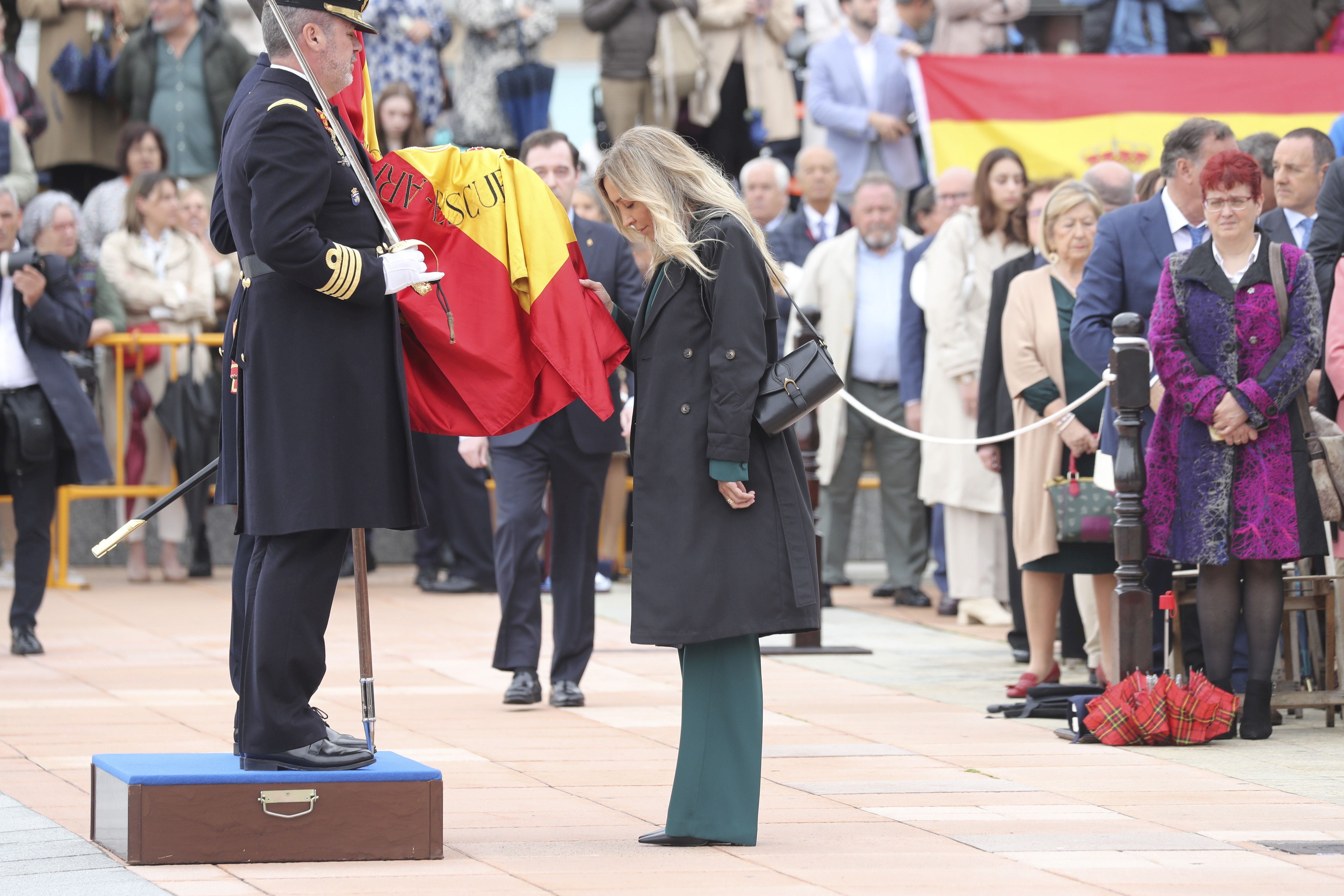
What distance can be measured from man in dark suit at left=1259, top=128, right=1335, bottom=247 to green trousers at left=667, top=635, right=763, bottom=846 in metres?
3.84

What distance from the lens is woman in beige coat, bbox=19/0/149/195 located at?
12.8 metres

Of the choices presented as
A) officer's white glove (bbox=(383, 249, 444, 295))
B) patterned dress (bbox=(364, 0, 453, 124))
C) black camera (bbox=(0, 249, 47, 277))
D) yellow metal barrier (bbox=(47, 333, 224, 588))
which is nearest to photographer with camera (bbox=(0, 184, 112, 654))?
black camera (bbox=(0, 249, 47, 277))

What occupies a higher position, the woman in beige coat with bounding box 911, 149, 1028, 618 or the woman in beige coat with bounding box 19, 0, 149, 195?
the woman in beige coat with bounding box 19, 0, 149, 195

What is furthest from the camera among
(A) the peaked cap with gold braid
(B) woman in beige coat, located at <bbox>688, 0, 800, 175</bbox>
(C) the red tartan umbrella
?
(B) woman in beige coat, located at <bbox>688, 0, 800, 175</bbox>

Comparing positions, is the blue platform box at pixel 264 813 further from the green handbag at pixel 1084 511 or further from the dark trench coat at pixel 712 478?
the green handbag at pixel 1084 511

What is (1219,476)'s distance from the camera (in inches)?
263

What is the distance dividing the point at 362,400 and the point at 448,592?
6519 mm

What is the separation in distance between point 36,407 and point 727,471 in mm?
5082

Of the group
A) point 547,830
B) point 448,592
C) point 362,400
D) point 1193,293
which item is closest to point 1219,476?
point 1193,293

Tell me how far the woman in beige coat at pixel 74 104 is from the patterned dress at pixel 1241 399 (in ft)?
27.9

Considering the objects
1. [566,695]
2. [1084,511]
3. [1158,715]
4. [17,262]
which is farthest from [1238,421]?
[17,262]

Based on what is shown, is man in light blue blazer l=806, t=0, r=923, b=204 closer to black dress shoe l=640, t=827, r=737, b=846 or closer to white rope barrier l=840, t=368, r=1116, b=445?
white rope barrier l=840, t=368, r=1116, b=445

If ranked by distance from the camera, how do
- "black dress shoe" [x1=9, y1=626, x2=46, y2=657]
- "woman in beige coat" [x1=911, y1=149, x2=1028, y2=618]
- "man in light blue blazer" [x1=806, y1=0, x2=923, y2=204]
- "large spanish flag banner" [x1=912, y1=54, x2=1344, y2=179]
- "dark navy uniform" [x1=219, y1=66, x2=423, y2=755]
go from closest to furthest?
"dark navy uniform" [x1=219, y1=66, x2=423, y2=755], "black dress shoe" [x1=9, y1=626, x2=46, y2=657], "woman in beige coat" [x1=911, y1=149, x2=1028, y2=618], "large spanish flag banner" [x1=912, y1=54, x2=1344, y2=179], "man in light blue blazer" [x1=806, y1=0, x2=923, y2=204]

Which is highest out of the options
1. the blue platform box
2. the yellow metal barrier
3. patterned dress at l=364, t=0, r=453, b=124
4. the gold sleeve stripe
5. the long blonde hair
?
patterned dress at l=364, t=0, r=453, b=124
